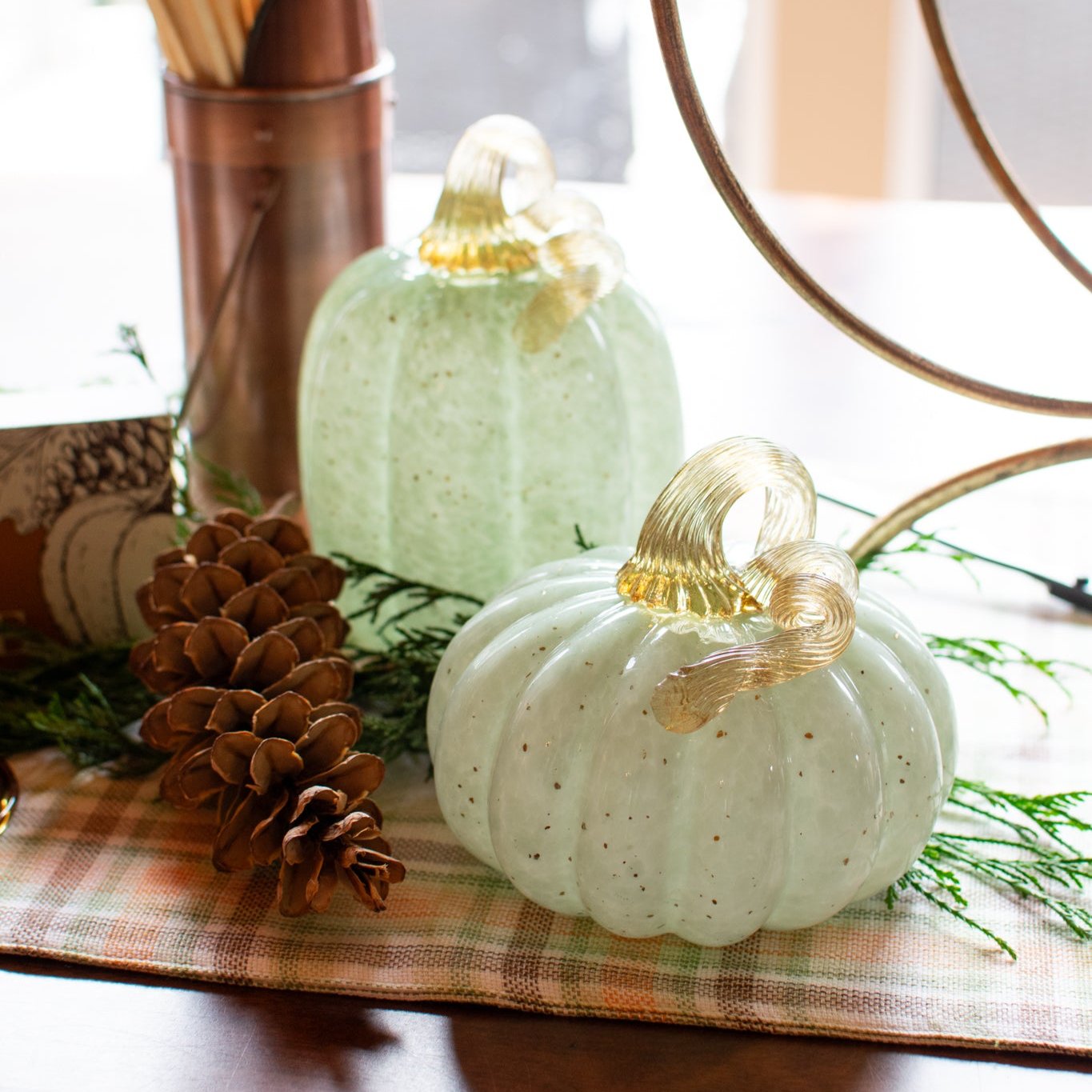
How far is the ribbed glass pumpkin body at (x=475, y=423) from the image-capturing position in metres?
0.62

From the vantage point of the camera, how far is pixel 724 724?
442 mm

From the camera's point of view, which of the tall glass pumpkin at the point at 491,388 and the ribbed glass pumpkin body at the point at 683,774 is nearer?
the ribbed glass pumpkin body at the point at 683,774

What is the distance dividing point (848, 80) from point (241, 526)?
1.53 meters

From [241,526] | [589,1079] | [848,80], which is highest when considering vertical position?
[848,80]

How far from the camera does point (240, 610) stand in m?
0.55

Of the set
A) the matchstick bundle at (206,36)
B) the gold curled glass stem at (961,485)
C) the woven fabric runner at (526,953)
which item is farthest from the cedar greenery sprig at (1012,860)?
the matchstick bundle at (206,36)

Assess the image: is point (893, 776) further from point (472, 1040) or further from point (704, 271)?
point (704, 271)

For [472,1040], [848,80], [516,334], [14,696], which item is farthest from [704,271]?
[848,80]

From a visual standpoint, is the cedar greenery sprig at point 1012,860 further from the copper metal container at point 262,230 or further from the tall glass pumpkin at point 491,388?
the copper metal container at point 262,230

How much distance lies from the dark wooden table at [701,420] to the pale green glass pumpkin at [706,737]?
48mm

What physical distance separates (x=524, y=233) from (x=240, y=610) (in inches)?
8.3

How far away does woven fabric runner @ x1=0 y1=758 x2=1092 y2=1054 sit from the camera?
0.45m

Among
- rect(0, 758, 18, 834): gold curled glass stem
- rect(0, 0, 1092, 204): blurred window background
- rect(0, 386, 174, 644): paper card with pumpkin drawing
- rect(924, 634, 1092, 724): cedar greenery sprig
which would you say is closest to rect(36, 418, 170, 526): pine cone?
rect(0, 386, 174, 644): paper card with pumpkin drawing

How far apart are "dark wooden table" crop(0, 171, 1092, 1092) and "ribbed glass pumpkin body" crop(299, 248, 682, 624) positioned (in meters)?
0.21
